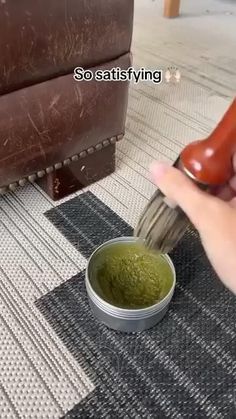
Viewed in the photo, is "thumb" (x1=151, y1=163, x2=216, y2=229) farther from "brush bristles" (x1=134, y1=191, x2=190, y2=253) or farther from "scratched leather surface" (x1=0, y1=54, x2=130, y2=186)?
"scratched leather surface" (x1=0, y1=54, x2=130, y2=186)

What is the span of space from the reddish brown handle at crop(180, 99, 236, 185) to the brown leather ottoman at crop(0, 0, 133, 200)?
32 cm

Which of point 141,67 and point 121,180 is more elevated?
point 141,67

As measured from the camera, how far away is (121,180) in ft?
3.01

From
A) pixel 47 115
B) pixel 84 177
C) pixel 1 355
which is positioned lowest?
pixel 1 355

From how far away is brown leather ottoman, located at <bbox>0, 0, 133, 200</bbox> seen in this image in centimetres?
64

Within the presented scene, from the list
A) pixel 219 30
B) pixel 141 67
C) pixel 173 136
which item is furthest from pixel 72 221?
pixel 219 30

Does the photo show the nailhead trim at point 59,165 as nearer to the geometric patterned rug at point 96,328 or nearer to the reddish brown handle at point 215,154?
the geometric patterned rug at point 96,328

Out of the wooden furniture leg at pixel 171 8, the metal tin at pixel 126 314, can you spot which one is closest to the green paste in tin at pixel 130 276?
the metal tin at pixel 126 314

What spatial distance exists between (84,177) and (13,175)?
7.2 inches

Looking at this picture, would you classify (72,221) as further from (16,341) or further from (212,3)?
(212,3)

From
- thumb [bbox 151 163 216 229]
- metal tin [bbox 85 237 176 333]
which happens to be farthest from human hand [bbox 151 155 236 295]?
metal tin [bbox 85 237 176 333]

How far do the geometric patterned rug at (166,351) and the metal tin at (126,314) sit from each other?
18 millimetres

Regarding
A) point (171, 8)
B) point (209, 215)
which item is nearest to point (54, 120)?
point (209, 215)

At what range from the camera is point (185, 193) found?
45 cm
